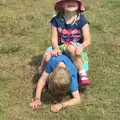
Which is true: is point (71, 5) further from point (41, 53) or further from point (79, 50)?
point (41, 53)

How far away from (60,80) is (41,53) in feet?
5.93

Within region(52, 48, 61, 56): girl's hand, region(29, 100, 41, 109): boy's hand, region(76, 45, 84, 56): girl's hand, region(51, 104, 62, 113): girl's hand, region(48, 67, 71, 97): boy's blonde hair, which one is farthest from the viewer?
region(52, 48, 61, 56): girl's hand

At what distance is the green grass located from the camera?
14.5ft

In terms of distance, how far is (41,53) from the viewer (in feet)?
19.6

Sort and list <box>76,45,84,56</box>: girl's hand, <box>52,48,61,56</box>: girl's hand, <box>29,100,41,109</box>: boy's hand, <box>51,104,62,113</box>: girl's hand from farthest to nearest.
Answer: <box>52,48,61,56</box>: girl's hand → <box>76,45,84,56</box>: girl's hand → <box>29,100,41,109</box>: boy's hand → <box>51,104,62,113</box>: girl's hand

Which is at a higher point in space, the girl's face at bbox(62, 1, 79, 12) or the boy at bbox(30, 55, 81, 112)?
the girl's face at bbox(62, 1, 79, 12)

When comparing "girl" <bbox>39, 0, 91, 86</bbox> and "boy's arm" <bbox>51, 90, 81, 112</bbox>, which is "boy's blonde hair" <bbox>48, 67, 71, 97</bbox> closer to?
"boy's arm" <bbox>51, 90, 81, 112</bbox>

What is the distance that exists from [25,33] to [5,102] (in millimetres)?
2285

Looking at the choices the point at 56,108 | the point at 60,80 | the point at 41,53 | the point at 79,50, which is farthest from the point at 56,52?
the point at 41,53

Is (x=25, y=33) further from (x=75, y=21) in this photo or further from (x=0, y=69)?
(x=75, y=21)

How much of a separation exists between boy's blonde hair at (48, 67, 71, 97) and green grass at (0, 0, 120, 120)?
277mm

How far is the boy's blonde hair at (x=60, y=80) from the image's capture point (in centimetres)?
423

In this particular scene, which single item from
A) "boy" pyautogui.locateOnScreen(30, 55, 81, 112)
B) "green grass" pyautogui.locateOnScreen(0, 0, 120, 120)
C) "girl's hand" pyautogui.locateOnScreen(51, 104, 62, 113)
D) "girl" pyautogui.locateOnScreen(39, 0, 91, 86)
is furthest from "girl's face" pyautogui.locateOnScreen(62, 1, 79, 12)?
"girl's hand" pyautogui.locateOnScreen(51, 104, 62, 113)

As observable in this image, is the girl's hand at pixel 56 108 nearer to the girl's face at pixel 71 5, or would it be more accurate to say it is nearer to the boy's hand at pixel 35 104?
the boy's hand at pixel 35 104
